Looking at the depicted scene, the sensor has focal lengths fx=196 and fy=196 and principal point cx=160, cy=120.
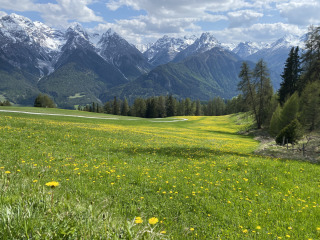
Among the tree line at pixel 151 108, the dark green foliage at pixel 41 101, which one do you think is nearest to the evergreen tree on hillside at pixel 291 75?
the tree line at pixel 151 108

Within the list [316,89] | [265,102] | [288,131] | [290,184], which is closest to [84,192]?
[290,184]

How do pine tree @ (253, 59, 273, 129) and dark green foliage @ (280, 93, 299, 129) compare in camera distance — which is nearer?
dark green foliage @ (280, 93, 299, 129)

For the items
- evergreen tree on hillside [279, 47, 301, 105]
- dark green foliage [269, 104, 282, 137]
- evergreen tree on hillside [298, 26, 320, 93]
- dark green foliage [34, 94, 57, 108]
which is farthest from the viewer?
dark green foliage [34, 94, 57, 108]

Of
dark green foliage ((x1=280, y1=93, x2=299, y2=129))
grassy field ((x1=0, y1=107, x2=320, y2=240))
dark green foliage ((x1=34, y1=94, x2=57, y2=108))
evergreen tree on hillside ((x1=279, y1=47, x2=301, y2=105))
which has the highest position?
evergreen tree on hillside ((x1=279, y1=47, x2=301, y2=105))

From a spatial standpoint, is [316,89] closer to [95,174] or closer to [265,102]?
[265,102]

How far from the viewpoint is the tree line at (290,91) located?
35.4 m

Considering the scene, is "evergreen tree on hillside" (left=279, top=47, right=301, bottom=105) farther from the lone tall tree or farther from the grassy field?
the grassy field

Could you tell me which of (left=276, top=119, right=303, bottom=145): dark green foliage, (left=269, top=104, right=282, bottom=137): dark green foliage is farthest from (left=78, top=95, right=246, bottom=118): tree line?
(left=276, top=119, right=303, bottom=145): dark green foliage

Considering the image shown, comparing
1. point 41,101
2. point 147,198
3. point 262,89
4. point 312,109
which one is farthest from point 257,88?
point 41,101

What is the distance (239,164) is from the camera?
1124 centimetres

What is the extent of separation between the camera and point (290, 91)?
170ft

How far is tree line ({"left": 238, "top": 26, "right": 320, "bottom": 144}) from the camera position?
1394 inches

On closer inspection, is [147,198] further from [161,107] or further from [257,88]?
[161,107]

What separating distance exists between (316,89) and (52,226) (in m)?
45.8
